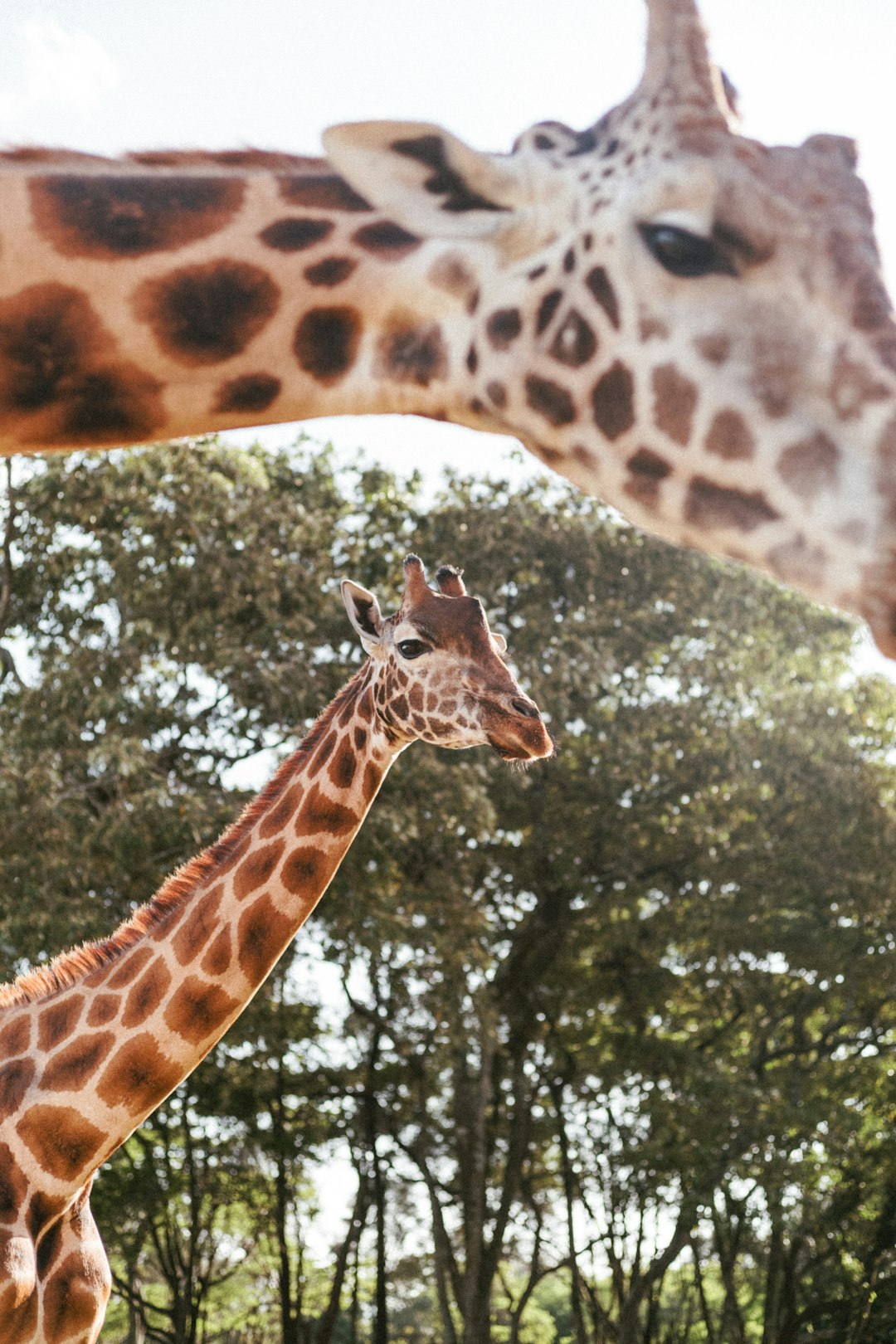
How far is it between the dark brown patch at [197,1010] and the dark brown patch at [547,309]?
3.16 meters

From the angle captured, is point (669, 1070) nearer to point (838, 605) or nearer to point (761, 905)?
point (761, 905)

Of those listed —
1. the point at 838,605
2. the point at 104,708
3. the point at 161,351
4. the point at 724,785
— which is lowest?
the point at 838,605

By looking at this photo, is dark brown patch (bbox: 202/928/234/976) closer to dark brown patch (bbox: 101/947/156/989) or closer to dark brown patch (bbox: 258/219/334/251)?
dark brown patch (bbox: 101/947/156/989)

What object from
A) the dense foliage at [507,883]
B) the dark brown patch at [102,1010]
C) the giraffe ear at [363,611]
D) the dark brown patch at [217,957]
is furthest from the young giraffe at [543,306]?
the dense foliage at [507,883]

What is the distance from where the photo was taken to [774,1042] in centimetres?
2102

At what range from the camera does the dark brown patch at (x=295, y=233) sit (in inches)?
52.8

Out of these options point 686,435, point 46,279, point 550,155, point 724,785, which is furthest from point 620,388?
point 724,785

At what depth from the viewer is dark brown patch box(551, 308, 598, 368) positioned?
125 cm

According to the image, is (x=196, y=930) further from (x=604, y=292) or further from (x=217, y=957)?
(x=604, y=292)

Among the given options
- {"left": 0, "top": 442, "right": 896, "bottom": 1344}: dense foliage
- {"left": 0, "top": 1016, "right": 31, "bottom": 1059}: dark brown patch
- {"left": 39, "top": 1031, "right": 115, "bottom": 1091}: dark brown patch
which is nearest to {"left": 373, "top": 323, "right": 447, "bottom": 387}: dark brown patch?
{"left": 39, "top": 1031, "right": 115, "bottom": 1091}: dark brown patch

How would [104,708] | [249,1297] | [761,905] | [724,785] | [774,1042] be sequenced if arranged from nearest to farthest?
1. [104,708]
2. [724,785]
3. [761,905]
4. [774,1042]
5. [249,1297]

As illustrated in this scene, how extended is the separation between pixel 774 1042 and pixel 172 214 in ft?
69.5

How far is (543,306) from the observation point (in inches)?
49.8

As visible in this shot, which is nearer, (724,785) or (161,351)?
(161,351)
